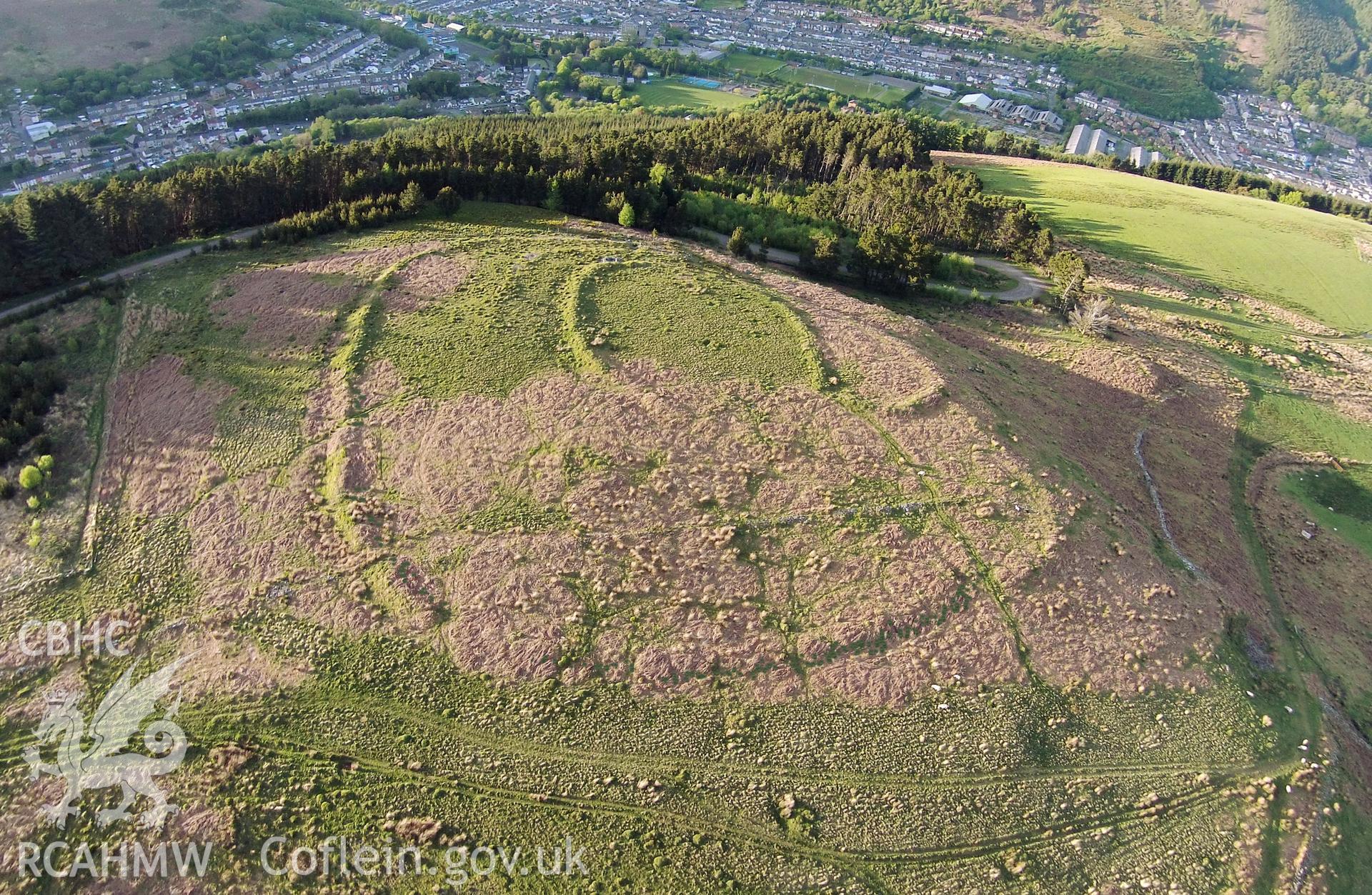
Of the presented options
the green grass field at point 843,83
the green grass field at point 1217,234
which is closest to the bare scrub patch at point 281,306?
the green grass field at point 1217,234

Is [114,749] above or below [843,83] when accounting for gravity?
below

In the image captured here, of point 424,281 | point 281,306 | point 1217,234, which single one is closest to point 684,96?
point 1217,234

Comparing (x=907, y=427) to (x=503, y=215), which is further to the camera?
(x=503, y=215)

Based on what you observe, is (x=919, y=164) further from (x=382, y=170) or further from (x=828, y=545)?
(x=828, y=545)

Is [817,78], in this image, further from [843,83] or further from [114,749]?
Result: [114,749]

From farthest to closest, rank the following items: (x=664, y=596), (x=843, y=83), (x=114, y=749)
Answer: (x=843, y=83)
(x=664, y=596)
(x=114, y=749)

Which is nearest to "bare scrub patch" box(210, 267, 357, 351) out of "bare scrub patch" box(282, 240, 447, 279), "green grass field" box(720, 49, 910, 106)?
"bare scrub patch" box(282, 240, 447, 279)

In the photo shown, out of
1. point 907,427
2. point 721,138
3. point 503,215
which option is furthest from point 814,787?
point 721,138
